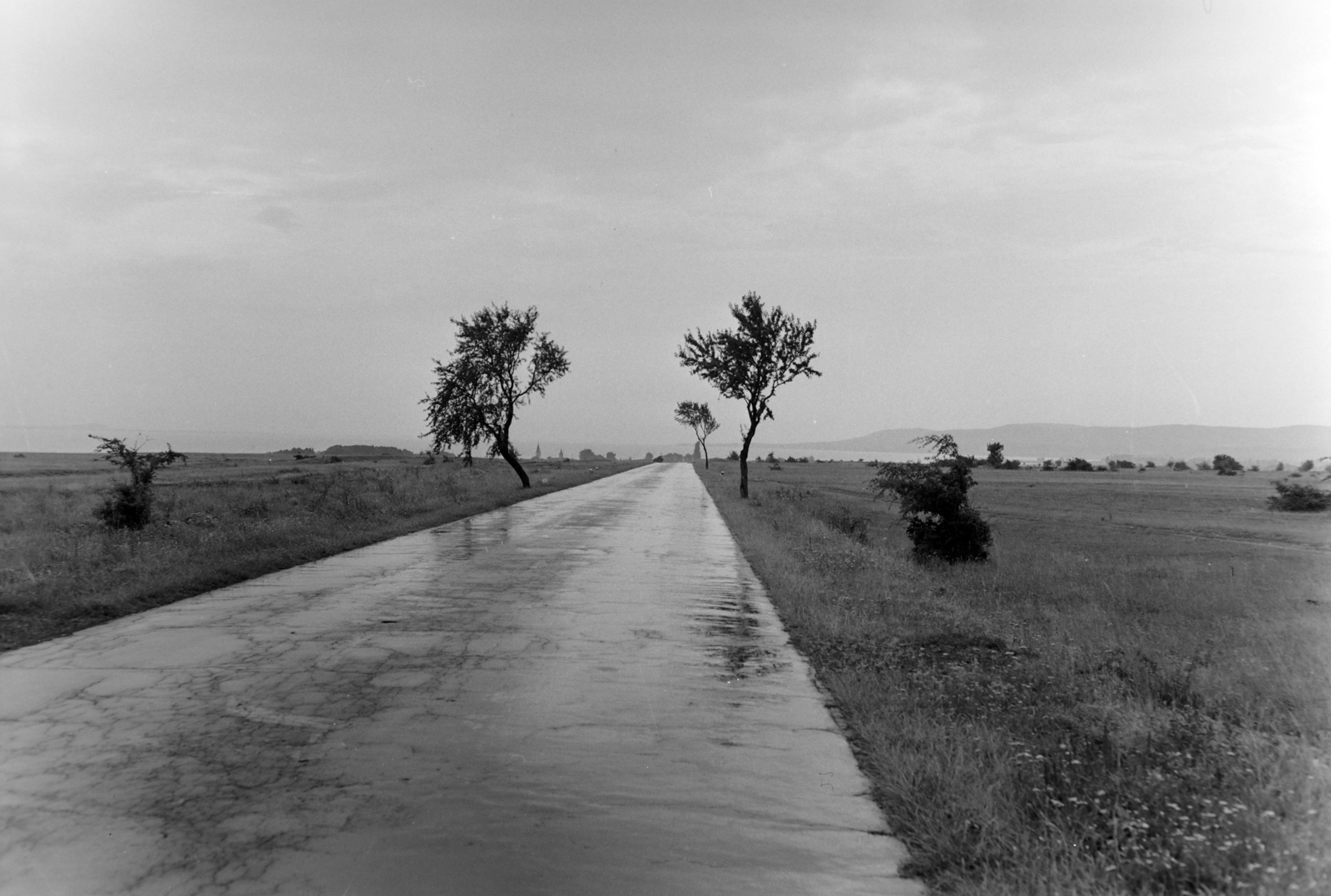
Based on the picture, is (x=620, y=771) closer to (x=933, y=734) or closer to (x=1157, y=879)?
(x=933, y=734)

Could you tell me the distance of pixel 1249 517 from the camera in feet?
93.0

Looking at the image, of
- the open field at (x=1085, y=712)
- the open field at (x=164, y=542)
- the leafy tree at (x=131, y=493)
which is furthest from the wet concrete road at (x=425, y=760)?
the leafy tree at (x=131, y=493)

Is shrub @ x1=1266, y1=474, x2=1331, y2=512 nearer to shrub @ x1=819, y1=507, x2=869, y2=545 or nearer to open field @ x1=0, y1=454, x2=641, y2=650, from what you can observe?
shrub @ x1=819, y1=507, x2=869, y2=545

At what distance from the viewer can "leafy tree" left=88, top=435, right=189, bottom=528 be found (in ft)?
55.1

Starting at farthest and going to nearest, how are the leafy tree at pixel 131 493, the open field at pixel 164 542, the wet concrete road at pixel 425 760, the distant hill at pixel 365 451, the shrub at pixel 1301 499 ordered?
the distant hill at pixel 365 451, the shrub at pixel 1301 499, the leafy tree at pixel 131 493, the open field at pixel 164 542, the wet concrete road at pixel 425 760

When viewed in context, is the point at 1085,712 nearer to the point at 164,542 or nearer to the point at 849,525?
the point at 164,542

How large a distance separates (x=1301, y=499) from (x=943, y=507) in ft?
73.4

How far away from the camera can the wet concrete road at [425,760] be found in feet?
10.9

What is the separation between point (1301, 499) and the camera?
101 ft

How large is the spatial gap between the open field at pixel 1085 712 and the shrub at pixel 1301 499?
19.6 meters

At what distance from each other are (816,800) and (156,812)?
3.27 metres

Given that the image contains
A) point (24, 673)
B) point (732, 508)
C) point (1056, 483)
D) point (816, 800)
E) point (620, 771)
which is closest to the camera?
point (816, 800)

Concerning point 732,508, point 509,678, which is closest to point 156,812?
point 509,678

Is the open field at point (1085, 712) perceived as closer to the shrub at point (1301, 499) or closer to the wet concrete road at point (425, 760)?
the wet concrete road at point (425, 760)
